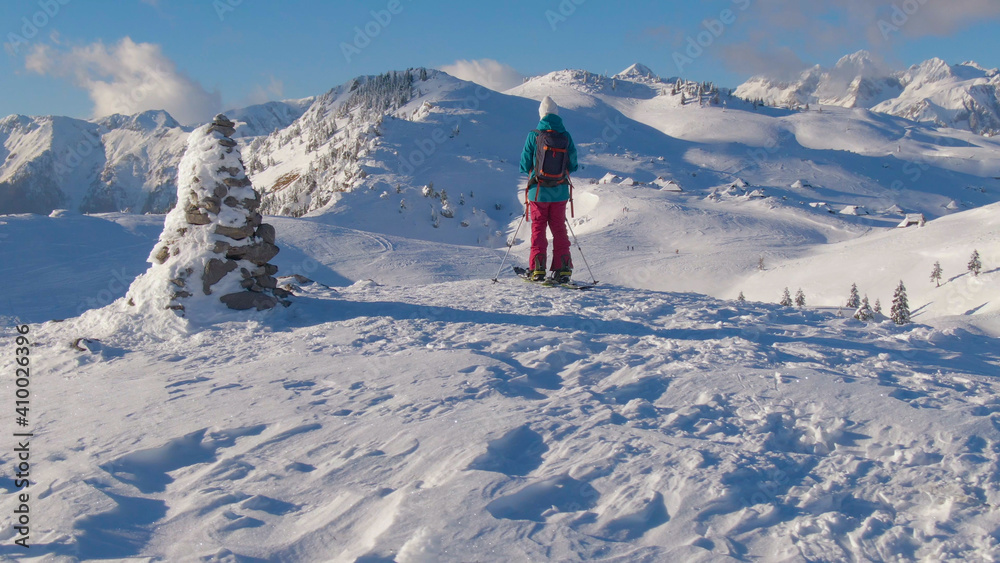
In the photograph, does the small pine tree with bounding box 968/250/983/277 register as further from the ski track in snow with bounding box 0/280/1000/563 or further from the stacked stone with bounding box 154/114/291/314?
the stacked stone with bounding box 154/114/291/314

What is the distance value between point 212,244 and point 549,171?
525 cm

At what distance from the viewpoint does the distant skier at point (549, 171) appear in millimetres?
9156

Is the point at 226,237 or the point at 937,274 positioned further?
the point at 937,274

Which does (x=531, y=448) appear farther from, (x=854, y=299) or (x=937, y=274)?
(x=937, y=274)

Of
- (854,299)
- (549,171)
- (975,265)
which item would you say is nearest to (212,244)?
(549,171)

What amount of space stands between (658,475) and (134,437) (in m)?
3.92

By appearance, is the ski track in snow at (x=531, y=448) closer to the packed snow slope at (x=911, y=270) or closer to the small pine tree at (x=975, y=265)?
the packed snow slope at (x=911, y=270)

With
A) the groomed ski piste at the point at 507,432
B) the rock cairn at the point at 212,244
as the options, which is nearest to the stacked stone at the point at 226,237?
the rock cairn at the point at 212,244

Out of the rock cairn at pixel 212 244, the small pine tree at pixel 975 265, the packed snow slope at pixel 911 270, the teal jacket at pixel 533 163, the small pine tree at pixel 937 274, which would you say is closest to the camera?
the rock cairn at pixel 212 244

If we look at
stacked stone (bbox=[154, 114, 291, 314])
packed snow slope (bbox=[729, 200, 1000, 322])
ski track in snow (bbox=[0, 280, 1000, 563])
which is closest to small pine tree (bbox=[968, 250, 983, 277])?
packed snow slope (bbox=[729, 200, 1000, 322])

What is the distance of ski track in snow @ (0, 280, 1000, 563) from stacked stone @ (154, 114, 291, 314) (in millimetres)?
1676

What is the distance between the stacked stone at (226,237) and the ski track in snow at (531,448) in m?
1.68

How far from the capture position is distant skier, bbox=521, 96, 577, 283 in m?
9.16

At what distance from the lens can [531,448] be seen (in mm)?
3941
